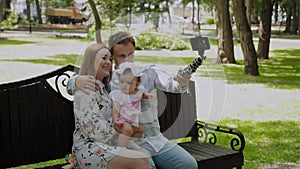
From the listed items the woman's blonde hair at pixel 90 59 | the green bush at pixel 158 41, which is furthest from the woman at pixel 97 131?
the green bush at pixel 158 41

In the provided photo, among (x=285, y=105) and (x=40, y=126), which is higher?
(x=40, y=126)

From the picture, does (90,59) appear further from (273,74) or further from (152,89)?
(273,74)

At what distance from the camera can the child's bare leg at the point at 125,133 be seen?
3184 millimetres

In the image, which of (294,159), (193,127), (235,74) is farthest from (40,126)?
(235,74)

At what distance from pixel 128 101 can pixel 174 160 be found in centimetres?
80

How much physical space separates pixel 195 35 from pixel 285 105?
22.9 ft

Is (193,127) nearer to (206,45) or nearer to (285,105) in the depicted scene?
(206,45)

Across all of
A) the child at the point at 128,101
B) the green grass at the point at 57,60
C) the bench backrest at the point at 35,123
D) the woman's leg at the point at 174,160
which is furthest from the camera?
the green grass at the point at 57,60

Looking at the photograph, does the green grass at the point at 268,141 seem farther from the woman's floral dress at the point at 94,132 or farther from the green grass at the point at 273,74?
the green grass at the point at 273,74

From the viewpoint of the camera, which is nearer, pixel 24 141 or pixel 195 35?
Result: pixel 195 35

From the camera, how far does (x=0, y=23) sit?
109ft

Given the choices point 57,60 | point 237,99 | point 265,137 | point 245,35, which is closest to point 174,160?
point 265,137

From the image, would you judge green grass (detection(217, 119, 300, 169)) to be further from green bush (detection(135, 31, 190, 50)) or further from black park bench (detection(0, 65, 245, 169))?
green bush (detection(135, 31, 190, 50))

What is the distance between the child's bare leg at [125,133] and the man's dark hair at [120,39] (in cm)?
51
